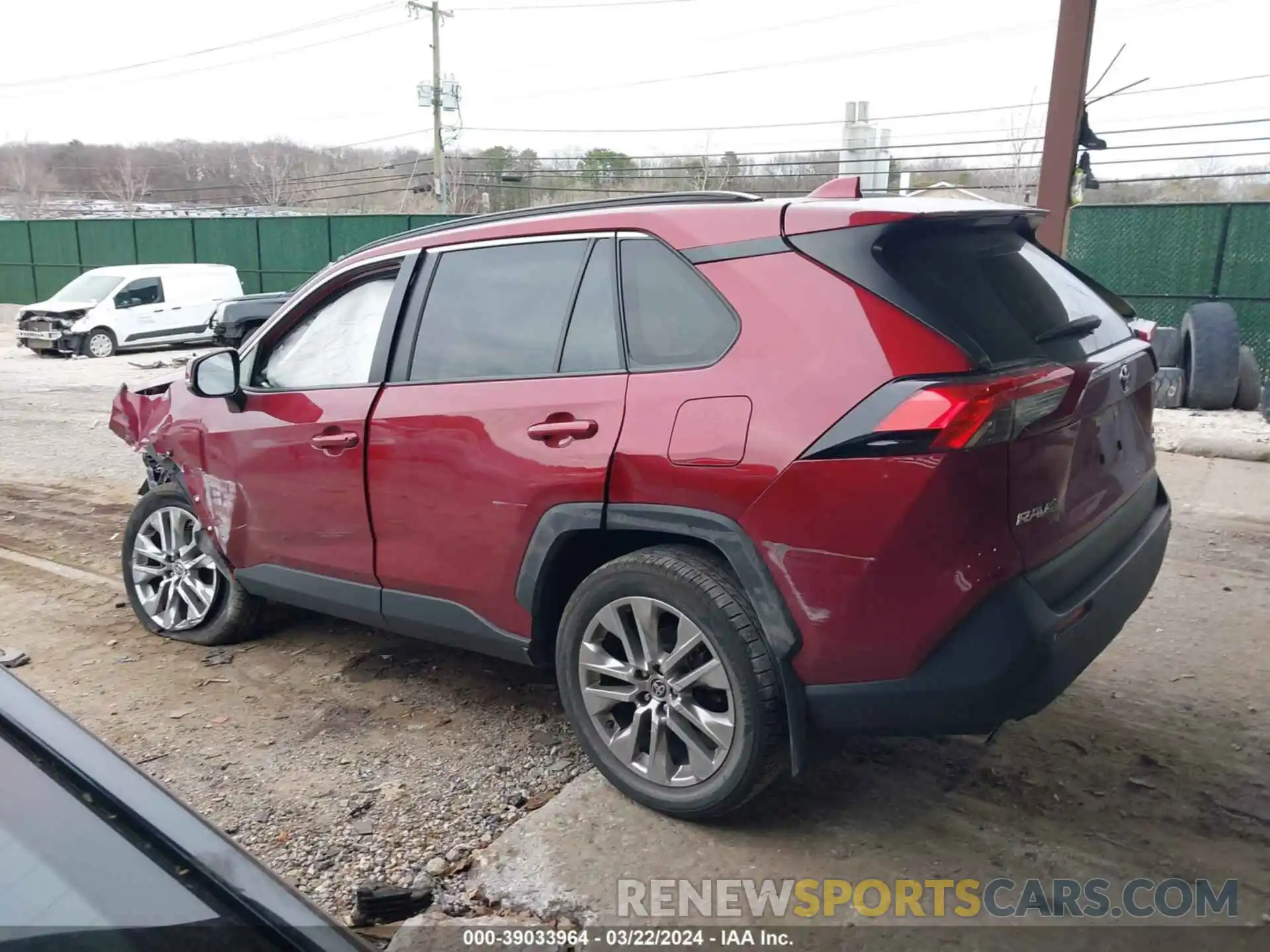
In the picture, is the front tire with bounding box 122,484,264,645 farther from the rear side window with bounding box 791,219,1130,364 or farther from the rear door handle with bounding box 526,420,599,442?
the rear side window with bounding box 791,219,1130,364

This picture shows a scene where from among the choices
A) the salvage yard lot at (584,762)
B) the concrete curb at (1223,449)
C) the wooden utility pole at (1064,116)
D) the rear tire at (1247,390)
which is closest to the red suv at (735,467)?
the salvage yard lot at (584,762)

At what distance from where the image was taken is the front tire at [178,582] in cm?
Result: 450

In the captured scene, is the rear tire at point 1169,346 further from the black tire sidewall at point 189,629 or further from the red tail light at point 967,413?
the black tire sidewall at point 189,629

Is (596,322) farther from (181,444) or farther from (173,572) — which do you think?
(173,572)

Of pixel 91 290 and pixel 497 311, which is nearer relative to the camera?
pixel 497 311

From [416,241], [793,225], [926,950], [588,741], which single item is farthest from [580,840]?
[416,241]

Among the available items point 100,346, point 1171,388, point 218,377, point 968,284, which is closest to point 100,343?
point 100,346

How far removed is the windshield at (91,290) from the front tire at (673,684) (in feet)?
64.1

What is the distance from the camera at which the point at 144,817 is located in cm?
143

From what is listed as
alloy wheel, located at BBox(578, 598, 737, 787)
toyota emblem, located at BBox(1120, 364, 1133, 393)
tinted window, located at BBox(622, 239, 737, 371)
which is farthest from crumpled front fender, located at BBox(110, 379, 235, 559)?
toyota emblem, located at BBox(1120, 364, 1133, 393)

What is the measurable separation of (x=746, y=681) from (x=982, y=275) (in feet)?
4.42

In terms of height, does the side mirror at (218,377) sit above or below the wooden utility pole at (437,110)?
below

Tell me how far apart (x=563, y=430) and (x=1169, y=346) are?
9358 millimetres

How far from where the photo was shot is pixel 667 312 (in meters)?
2.99
